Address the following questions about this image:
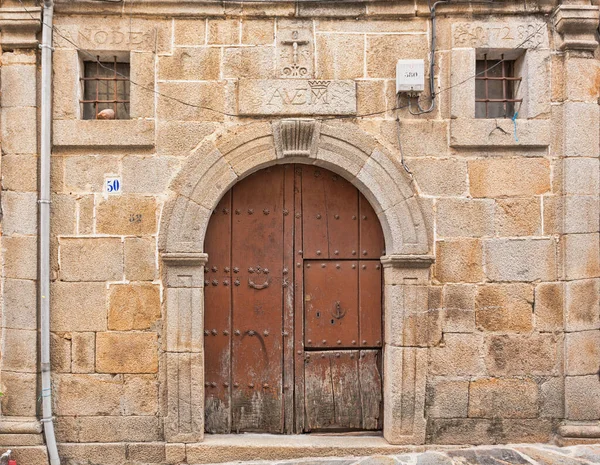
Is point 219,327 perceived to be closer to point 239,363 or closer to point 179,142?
point 239,363

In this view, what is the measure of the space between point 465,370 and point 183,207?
7.93ft

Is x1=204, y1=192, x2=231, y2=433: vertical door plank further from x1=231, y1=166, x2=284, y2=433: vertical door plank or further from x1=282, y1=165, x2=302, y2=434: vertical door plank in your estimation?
x1=282, y1=165, x2=302, y2=434: vertical door plank

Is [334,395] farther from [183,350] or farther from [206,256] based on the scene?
[206,256]

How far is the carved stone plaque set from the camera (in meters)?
4.41

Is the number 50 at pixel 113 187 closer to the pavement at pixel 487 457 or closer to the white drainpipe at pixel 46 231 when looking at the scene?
the white drainpipe at pixel 46 231

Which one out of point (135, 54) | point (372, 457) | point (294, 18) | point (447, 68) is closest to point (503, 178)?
point (447, 68)

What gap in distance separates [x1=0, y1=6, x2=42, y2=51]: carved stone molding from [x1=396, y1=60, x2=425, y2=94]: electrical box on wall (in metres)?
2.67

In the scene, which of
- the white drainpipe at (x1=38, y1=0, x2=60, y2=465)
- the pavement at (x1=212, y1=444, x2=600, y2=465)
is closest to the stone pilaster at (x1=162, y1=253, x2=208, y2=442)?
the pavement at (x1=212, y1=444, x2=600, y2=465)

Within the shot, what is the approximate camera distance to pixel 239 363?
15.0ft

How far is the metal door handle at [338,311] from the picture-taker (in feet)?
15.1

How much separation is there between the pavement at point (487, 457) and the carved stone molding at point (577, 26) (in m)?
2.96

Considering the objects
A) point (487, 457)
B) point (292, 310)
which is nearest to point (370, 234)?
point (292, 310)

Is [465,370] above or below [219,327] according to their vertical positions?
below

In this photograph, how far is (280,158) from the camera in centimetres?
444
